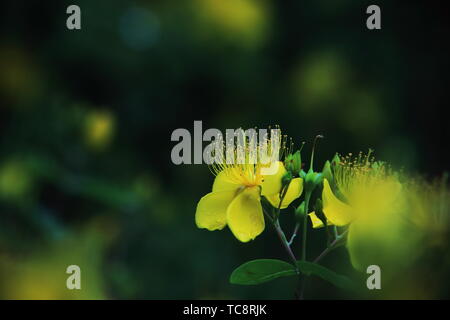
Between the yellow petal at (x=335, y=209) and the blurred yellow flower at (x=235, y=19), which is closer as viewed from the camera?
the yellow petal at (x=335, y=209)

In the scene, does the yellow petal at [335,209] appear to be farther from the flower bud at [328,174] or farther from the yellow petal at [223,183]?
the yellow petal at [223,183]

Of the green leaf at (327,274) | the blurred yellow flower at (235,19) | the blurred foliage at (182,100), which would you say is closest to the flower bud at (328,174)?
the green leaf at (327,274)

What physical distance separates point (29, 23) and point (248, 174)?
179cm

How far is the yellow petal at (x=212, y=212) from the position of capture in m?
0.69

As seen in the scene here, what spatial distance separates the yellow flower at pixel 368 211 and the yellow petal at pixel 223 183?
0.39ft

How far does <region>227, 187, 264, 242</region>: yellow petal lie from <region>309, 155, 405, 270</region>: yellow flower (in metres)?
0.07

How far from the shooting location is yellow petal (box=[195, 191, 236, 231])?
69cm

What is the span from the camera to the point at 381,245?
1.79ft

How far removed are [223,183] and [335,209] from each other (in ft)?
0.65

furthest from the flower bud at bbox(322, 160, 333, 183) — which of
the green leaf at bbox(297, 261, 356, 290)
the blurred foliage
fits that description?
the blurred foliage

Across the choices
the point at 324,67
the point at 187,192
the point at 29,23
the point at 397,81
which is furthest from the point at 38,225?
the point at 397,81

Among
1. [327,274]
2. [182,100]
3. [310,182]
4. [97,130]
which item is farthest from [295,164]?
[182,100]

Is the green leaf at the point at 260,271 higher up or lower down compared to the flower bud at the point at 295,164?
lower down
